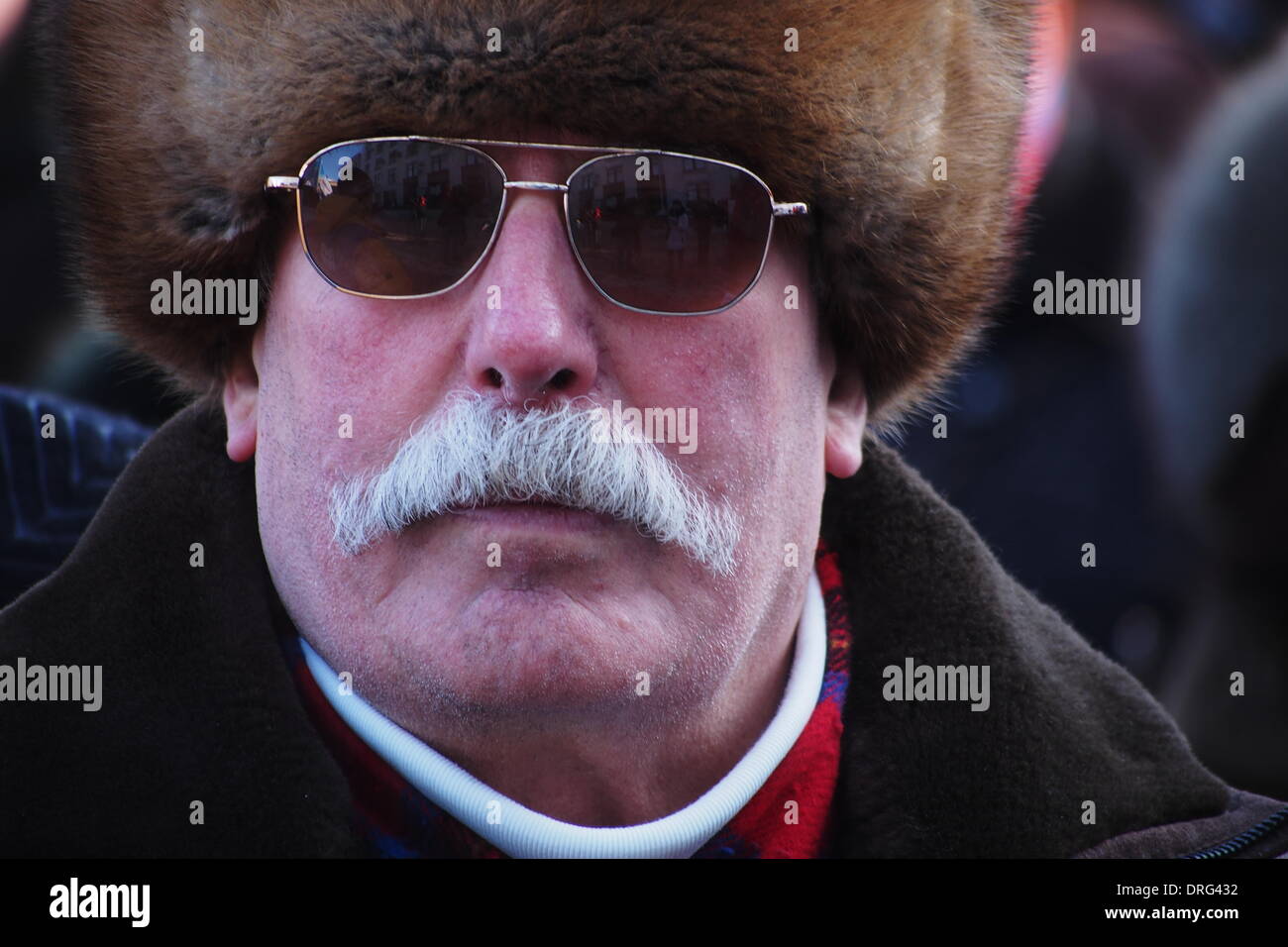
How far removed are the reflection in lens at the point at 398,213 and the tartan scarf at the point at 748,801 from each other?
58 centimetres

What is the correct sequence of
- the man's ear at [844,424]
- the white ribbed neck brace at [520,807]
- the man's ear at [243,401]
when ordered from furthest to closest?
the man's ear at [844,424], the man's ear at [243,401], the white ribbed neck brace at [520,807]

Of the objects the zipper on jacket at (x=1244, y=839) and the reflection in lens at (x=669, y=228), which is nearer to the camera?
the reflection in lens at (x=669, y=228)

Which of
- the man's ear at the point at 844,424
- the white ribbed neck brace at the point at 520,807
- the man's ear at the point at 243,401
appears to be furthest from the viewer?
the man's ear at the point at 844,424

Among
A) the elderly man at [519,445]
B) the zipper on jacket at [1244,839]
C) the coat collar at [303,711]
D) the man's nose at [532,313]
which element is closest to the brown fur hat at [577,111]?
the elderly man at [519,445]

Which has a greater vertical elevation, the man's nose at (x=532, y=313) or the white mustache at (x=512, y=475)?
the man's nose at (x=532, y=313)

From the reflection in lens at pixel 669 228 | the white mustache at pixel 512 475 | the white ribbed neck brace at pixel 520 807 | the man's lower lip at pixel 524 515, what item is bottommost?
the white ribbed neck brace at pixel 520 807

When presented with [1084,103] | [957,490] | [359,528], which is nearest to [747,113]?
[359,528]

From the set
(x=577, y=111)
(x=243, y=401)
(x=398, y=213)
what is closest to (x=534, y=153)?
(x=577, y=111)

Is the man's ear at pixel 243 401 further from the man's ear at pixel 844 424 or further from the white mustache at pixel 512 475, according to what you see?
the man's ear at pixel 844 424

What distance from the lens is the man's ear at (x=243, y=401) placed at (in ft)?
7.35

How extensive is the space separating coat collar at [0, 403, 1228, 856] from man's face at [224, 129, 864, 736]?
14 centimetres

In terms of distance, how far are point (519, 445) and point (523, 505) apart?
0.28 feet

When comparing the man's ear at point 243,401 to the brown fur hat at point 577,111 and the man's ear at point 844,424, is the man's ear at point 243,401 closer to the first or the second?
the brown fur hat at point 577,111
